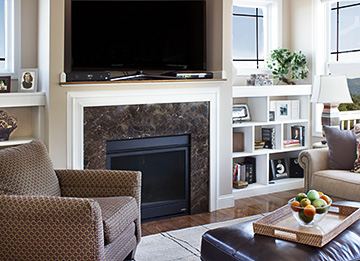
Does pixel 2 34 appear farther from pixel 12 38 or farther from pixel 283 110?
pixel 283 110

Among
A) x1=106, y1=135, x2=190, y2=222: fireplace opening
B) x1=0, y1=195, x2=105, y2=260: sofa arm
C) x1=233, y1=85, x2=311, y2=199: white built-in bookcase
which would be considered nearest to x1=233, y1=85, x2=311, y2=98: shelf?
x1=233, y1=85, x2=311, y2=199: white built-in bookcase

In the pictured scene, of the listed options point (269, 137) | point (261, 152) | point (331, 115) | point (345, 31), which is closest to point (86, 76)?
point (261, 152)

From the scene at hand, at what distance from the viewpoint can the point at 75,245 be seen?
2391 millimetres

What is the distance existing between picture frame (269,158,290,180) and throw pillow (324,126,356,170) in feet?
4.09

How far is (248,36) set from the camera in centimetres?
536

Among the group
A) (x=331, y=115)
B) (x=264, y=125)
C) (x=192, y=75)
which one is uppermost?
(x=192, y=75)

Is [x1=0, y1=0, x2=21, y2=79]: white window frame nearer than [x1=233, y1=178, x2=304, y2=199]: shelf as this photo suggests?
Yes

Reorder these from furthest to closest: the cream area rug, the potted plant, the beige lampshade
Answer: the potted plant, the beige lampshade, the cream area rug

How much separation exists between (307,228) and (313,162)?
5.69 ft


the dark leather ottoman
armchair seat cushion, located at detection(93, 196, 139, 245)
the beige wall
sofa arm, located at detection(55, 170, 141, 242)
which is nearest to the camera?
the dark leather ottoman

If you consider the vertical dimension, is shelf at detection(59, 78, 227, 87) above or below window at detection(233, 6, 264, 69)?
below

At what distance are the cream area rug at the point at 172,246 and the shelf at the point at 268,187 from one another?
108 centimetres

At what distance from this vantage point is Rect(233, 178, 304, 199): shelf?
4.86m

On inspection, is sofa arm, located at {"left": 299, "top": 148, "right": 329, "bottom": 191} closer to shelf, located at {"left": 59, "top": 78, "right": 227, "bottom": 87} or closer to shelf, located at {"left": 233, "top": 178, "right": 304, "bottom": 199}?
shelf, located at {"left": 233, "top": 178, "right": 304, "bottom": 199}
